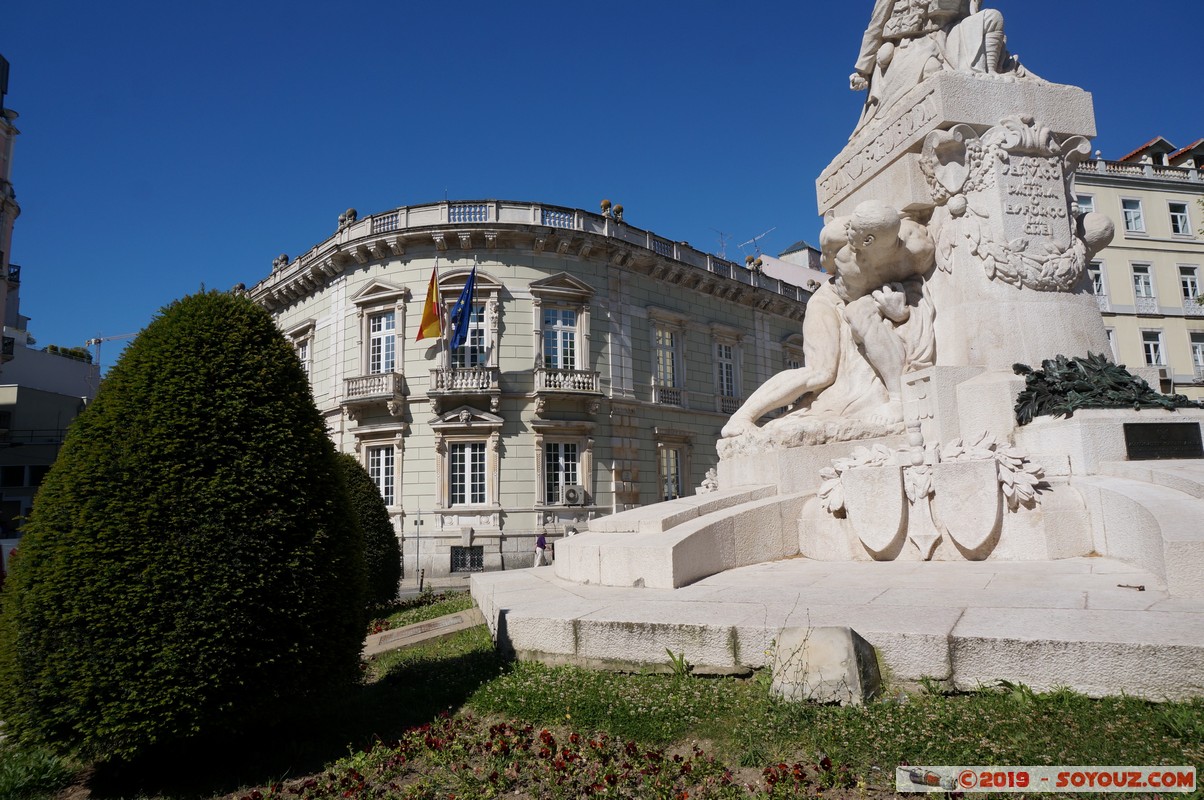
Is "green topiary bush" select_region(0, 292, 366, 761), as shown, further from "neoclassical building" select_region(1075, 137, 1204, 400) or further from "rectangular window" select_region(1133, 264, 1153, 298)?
"rectangular window" select_region(1133, 264, 1153, 298)

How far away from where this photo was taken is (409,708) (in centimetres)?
458

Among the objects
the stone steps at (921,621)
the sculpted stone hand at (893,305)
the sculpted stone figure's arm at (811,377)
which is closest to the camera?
the stone steps at (921,621)

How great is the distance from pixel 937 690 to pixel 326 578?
3.13 meters

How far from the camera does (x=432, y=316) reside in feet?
77.2

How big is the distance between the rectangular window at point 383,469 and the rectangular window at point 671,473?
30.0 feet

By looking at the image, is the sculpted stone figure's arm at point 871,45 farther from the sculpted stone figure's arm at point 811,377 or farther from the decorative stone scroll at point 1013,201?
the sculpted stone figure's arm at point 811,377

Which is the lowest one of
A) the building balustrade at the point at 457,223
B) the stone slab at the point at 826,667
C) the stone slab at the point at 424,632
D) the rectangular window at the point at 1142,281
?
the stone slab at the point at 424,632

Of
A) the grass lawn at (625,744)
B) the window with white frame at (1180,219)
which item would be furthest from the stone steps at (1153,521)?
the window with white frame at (1180,219)

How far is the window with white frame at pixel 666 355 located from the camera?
2773 centimetres

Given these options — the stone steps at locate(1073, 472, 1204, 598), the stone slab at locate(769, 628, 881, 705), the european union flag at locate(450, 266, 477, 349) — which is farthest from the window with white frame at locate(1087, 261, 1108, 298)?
the stone slab at locate(769, 628, 881, 705)

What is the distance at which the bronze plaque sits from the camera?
5.87 m

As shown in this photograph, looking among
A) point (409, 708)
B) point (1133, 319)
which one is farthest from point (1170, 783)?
Result: point (1133, 319)

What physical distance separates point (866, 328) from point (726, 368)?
23412mm

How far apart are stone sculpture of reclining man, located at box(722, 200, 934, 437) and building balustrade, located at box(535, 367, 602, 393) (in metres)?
15.8
